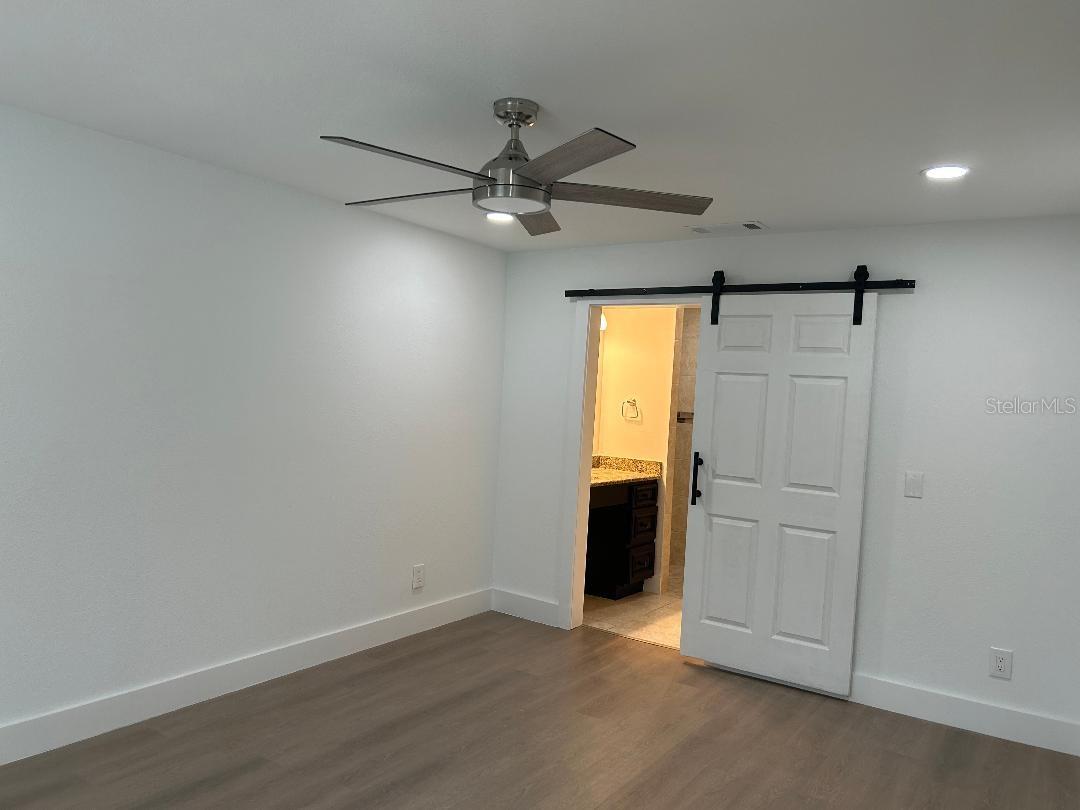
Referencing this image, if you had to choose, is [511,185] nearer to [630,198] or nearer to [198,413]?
[630,198]

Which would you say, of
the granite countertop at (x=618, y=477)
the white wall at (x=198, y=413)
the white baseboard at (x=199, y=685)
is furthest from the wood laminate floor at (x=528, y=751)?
the granite countertop at (x=618, y=477)

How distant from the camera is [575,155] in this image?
2.06 m

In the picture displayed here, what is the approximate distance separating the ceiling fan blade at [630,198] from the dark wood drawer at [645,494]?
3.40m

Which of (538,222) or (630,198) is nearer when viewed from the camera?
(630,198)

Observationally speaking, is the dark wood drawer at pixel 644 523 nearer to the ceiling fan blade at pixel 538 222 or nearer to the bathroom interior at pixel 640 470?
the bathroom interior at pixel 640 470

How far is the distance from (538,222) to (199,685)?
2.56 meters

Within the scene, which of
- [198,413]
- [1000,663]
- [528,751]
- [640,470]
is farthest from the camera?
[640,470]

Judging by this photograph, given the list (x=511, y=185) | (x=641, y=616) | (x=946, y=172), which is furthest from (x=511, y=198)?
(x=641, y=616)

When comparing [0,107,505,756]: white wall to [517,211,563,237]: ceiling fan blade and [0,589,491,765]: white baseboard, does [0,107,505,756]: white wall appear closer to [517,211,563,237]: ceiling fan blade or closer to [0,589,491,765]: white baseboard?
[0,589,491,765]: white baseboard

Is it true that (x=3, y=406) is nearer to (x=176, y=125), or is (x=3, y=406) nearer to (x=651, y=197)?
(x=176, y=125)

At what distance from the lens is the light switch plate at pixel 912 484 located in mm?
3768

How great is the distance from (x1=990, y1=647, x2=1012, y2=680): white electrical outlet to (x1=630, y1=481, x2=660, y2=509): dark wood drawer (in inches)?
97.8

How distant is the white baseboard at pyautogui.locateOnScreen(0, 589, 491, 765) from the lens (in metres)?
2.92

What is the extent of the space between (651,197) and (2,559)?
265cm
